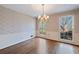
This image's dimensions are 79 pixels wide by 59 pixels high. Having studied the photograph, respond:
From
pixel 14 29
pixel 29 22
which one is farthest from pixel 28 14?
pixel 14 29

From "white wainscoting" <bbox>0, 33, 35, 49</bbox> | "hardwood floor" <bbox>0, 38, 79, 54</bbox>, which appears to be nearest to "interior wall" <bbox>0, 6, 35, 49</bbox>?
"white wainscoting" <bbox>0, 33, 35, 49</bbox>

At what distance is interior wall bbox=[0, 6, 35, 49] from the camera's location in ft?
13.3

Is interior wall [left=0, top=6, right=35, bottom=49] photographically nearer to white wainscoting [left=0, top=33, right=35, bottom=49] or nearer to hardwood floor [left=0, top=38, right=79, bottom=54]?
white wainscoting [left=0, top=33, right=35, bottom=49]

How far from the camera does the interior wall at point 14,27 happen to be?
13.3 ft

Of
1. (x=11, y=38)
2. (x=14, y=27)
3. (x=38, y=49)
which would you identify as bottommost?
(x=38, y=49)

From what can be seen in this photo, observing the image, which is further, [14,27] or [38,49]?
[14,27]

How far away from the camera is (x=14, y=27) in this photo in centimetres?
479

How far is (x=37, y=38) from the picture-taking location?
4.06 meters

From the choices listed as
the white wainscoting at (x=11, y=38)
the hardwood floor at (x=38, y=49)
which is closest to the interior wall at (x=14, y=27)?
the white wainscoting at (x=11, y=38)

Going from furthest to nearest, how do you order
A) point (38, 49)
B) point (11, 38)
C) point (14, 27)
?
point (14, 27) < point (11, 38) < point (38, 49)

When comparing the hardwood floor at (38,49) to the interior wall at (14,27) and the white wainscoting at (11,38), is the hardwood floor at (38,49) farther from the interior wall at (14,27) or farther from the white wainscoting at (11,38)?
the interior wall at (14,27)

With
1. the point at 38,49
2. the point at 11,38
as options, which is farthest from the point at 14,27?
the point at 38,49

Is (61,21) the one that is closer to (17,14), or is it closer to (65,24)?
(65,24)

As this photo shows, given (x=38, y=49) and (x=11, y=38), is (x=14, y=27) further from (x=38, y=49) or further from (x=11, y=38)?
(x=38, y=49)
